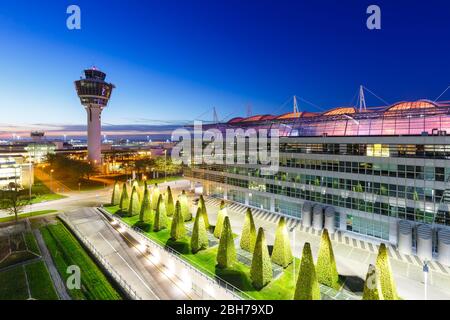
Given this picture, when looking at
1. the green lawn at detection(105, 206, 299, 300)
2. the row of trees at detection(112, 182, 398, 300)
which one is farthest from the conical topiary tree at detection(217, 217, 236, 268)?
the green lawn at detection(105, 206, 299, 300)

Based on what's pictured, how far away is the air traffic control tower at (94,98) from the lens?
4631 inches

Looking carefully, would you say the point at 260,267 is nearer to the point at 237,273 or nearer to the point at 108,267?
the point at 237,273

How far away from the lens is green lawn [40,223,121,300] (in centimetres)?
2656

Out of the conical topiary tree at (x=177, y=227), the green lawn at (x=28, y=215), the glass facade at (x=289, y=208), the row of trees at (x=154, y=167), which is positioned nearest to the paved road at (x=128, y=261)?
the conical topiary tree at (x=177, y=227)

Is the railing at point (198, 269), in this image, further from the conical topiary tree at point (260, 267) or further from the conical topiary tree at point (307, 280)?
the conical topiary tree at point (307, 280)

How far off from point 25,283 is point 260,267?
26959 millimetres

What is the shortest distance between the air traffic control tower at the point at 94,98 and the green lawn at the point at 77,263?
88.3 metres

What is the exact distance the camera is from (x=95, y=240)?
40500 mm

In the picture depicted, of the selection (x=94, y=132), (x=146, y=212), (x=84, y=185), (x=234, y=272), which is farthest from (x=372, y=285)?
(x=94, y=132)

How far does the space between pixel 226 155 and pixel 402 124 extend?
121 ft

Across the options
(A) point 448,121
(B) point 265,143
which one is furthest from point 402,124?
(B) point 265,143

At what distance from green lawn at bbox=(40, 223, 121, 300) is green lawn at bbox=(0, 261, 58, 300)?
5.59ft

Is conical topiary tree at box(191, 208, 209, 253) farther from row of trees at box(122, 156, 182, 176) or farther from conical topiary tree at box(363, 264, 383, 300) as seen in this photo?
row of trees at box(122, 156, 182, 176)
